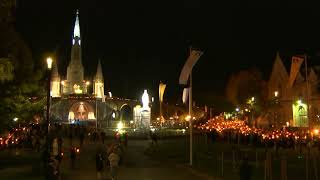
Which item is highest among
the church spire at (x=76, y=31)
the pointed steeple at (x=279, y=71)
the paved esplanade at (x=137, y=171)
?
the church spire at (x=76, y=31)

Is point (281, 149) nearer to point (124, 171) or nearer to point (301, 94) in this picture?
point (124, 171)

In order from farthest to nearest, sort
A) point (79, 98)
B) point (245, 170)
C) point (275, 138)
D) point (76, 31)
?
point (76, 31), point (79, 98), point (275, 138), point (245, 170)

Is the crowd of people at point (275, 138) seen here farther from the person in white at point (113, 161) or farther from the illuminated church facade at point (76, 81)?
the illuminated church facade at point (76, 81)

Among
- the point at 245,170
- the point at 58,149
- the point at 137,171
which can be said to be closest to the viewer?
the point at 245,170

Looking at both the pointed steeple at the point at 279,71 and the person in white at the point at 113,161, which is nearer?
the person in white at the point at 113,161

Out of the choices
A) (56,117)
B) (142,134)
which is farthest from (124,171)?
(56,117)

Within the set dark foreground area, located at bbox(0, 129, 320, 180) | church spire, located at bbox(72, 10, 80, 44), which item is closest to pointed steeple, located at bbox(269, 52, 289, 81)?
dark foreground area, located at bbox(0, 129, 320, 180)

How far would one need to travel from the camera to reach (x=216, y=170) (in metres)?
27.6

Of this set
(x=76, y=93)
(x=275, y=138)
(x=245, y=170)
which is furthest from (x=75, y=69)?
(x=245, y=170)

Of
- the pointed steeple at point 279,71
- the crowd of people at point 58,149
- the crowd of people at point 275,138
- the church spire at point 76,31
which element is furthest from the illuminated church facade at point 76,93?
the crowd of people at point 275,138

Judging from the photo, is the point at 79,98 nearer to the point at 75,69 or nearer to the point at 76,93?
the point at 76,93

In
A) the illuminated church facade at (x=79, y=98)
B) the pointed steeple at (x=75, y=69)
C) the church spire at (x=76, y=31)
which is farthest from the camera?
the church spire at (x=76, y=31)

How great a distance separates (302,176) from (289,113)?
5460 centimetres

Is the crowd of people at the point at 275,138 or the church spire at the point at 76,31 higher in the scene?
the church spire at the point at 76,31
